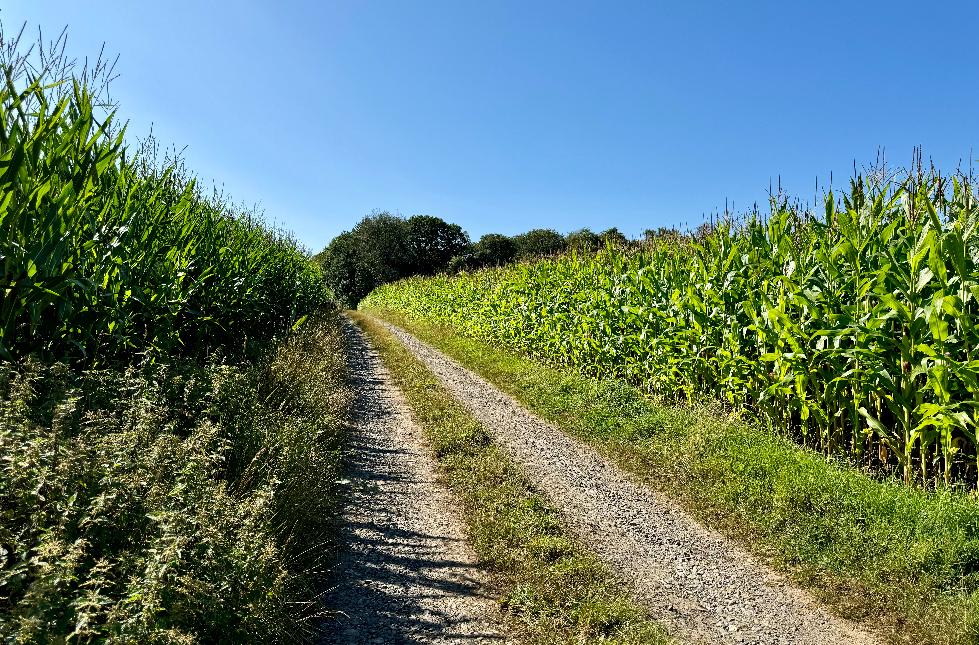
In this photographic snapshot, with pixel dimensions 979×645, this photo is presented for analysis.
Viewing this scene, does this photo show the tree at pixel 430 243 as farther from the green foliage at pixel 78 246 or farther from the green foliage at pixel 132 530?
the green foliage at pixel 132 530

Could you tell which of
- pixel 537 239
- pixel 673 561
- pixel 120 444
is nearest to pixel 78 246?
pixel 120 444

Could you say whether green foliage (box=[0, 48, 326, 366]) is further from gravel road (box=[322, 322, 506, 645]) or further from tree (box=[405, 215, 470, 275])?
tree (box=[405, 215, 470, 275])

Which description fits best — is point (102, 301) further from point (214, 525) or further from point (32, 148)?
point (214, 525)

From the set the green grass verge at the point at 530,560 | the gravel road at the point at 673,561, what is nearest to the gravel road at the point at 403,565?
the green grass verge at the point at 530,560

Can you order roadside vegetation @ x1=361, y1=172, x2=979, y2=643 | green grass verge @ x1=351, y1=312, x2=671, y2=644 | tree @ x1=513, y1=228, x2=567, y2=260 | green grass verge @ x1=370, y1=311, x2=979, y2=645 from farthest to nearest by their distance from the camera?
1. tree @ x1=513, y1=228, x2=567, y2=260
2. roadside vegetation @ x1=361, y1=172, x2=979, y2=643
3. green grass verge @ x1=370, y1=311, x2=979, y2=645
4. green grass verge @ x1=351, y1=312, x2=671, y2=644

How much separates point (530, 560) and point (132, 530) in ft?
8.75

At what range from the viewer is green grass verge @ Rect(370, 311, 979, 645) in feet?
11.8

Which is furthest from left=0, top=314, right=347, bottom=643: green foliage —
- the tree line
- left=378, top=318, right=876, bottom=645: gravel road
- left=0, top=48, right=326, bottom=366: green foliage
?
the tree line

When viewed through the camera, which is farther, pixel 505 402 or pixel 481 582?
pixel 505 402

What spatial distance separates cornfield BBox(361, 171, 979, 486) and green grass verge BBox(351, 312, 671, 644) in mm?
3042

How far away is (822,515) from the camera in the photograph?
4.64 m

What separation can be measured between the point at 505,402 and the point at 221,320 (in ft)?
16.3

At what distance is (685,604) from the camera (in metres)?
3.83

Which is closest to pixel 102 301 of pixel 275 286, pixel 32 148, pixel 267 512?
pixel 32 148
